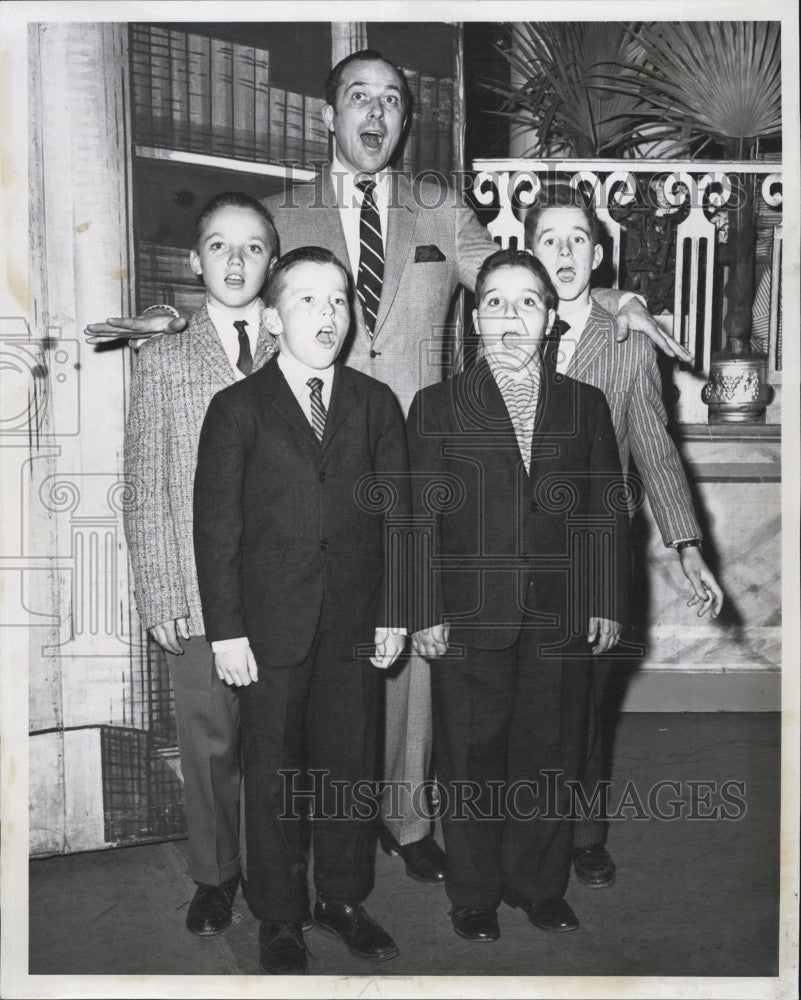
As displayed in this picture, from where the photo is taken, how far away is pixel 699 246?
284 centimetres

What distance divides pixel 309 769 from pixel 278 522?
0.62 metres

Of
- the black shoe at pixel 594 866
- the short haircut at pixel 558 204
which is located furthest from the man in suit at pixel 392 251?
the black shoe at pixel 594 866

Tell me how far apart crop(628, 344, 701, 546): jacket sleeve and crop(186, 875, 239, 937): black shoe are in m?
1.47

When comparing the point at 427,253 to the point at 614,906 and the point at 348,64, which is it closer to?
the point at 348,64

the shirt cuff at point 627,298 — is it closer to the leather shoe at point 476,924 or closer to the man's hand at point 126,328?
the man's hand at point 126,328

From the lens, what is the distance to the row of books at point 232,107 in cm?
267

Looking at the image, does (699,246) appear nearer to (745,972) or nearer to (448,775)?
(448,775)

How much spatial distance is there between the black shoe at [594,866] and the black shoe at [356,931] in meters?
0.53

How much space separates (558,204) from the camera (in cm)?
266

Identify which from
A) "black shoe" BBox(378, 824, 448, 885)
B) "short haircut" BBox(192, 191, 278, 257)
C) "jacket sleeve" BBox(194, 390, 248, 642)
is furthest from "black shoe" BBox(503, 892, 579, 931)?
"short haircut" BBox(192, 191, 278, 257)

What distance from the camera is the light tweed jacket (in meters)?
2.58

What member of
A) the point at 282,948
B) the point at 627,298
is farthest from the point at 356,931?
the point at 627,298

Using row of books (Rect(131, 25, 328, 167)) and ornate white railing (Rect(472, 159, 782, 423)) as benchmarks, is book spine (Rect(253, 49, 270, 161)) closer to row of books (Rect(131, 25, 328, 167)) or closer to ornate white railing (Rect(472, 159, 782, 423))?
row of books (Rect(131, 25, 328, 167))

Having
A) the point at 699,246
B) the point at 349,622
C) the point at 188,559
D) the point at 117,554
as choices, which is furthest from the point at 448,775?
the point at 699,246
